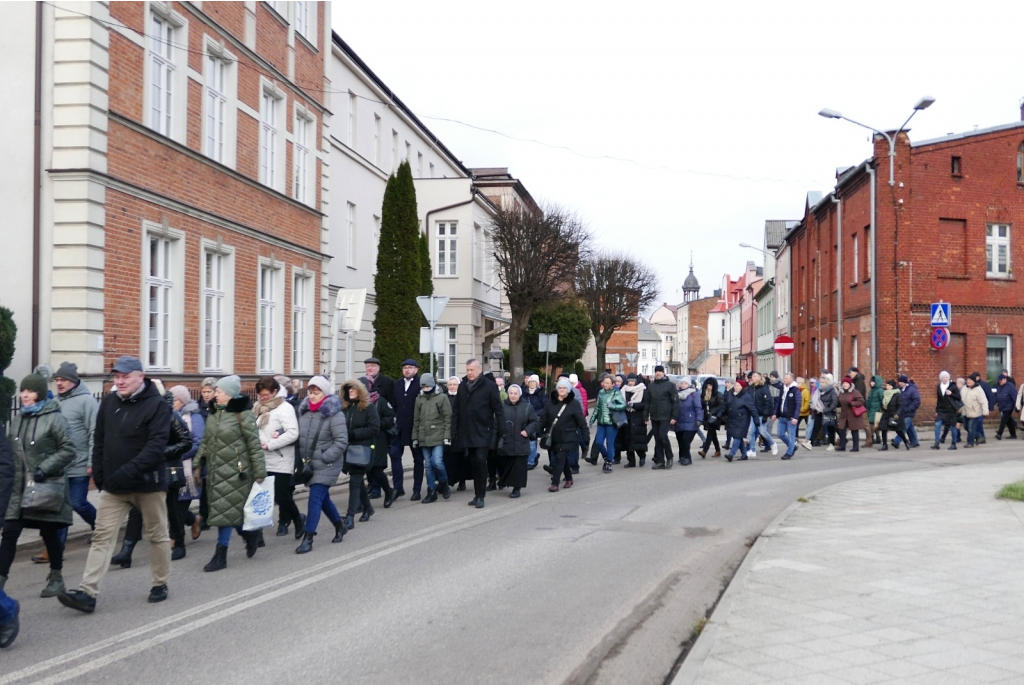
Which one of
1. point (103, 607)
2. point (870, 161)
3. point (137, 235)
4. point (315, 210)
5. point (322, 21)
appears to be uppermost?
point (322, 21)

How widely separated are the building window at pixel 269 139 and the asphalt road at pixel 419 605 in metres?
11.0

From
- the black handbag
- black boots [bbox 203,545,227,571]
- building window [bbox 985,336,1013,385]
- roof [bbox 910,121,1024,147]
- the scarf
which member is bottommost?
black boots [bbox 203,545,227,571]

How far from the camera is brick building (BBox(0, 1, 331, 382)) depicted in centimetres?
1476

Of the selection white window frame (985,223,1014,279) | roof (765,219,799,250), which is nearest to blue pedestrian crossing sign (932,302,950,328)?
white window frame (985,223,1014,279)

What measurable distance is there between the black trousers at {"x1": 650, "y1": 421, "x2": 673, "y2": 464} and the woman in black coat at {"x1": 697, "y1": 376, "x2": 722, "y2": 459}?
7.35 ft

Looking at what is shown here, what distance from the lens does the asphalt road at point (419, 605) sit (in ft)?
18.8

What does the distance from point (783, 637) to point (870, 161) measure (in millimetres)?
27960

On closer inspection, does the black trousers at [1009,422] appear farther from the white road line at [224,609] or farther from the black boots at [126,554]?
the black boots at [126,554]

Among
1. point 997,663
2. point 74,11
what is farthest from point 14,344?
point 997,663

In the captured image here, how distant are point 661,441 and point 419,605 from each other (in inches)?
485

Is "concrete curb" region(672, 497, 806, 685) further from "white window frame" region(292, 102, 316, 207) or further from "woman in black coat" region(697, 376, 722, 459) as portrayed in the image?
"white window frame" region(292, 102, 316, 207)

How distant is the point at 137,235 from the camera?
16.2 meters

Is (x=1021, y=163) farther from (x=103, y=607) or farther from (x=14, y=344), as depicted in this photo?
(x=103, y=607)

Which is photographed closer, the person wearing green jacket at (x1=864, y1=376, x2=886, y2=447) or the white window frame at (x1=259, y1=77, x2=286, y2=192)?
the white window frame at (x1=259, y1=77, x2=286, y2=192)
